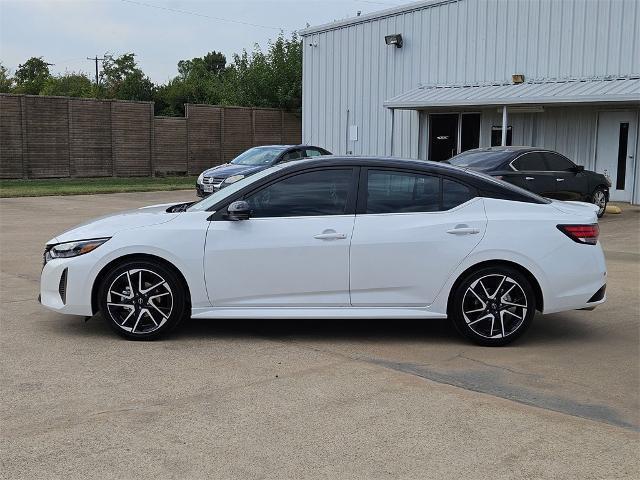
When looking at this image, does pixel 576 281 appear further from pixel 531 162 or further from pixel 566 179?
pixel 566 179

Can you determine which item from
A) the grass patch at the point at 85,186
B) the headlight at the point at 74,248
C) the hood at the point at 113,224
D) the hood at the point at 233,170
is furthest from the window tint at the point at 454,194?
the grass patch at the point at 85,186

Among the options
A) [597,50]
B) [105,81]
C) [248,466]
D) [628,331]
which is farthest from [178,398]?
[105,81]

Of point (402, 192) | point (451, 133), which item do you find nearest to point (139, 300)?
point (402, 192)

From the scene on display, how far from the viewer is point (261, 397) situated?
4766 millimetres

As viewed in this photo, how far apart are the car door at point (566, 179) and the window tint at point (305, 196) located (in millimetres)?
10218

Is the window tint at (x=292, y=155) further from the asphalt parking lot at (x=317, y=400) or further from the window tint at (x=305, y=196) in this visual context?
the window tint at (x=305, y=196)

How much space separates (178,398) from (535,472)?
2.25 meters

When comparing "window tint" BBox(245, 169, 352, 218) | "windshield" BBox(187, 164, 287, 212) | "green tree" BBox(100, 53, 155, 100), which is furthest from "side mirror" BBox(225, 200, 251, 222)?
"green tree" BBox(100, 53, 155, 100)

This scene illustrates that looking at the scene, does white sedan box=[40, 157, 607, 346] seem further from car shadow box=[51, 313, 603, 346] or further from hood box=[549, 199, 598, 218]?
car shadow box=[51, 313, 603, 346]

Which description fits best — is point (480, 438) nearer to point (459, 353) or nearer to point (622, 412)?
point (622, 412)

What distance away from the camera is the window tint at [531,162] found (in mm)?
14755

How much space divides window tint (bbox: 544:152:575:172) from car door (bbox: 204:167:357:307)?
10314mm

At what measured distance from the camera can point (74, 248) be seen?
6.02 meters

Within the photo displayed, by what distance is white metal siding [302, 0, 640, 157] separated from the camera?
19.7m
